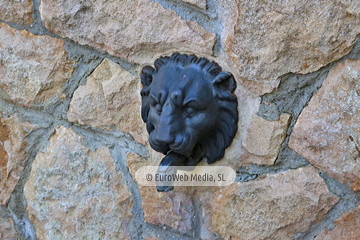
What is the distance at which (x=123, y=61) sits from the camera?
0.87m

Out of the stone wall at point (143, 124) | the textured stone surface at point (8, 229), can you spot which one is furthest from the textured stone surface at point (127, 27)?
the textured stone surface at point (8, 229)

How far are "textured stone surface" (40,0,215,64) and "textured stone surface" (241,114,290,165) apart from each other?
0.18 metres

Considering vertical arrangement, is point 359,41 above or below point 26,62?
above

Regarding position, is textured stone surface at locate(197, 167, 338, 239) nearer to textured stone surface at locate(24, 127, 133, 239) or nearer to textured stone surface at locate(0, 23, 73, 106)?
textured stone surface at locate(24, 127, 133, 239)

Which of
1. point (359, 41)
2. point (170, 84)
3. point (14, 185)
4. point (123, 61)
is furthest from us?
point (14, 185)

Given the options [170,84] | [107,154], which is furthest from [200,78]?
[107,154]

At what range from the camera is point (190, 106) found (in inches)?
28.7

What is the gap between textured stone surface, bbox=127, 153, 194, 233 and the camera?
0.88 m

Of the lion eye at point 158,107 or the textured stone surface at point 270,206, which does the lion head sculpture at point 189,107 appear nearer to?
the lion eye at point 158,107

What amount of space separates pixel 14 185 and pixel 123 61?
20.6 inches

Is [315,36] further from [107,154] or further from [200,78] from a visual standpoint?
[107,154]

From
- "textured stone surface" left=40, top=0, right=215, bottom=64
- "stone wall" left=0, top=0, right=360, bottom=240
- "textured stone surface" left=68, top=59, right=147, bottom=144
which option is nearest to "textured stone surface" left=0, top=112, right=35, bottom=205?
"stone wall" left=0, top=0, right=360, bottom=240

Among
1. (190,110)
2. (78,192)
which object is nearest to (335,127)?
(190,110)

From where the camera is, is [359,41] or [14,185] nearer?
[359,41]
